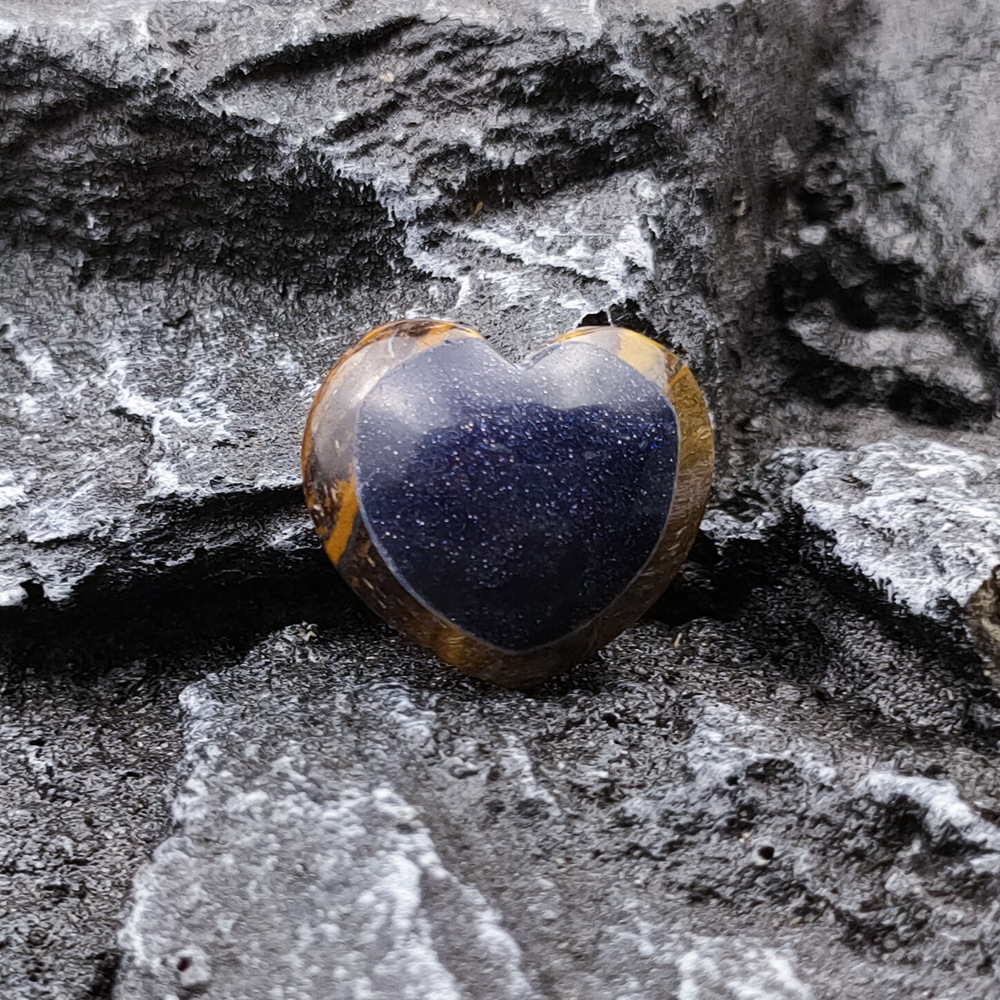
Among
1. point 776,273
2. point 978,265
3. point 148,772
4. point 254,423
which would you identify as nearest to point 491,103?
Answer: point 776,273

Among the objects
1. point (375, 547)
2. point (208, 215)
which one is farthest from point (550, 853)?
point (208, 215)

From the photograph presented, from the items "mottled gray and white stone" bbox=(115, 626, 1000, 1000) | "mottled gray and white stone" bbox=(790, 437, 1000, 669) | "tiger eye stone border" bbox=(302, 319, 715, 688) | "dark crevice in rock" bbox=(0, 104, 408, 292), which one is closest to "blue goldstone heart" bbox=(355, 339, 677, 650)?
"tiger eye stone border" bbox=(302, 319, 715, 688)

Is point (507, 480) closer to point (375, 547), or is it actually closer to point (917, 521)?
point (375, 547)

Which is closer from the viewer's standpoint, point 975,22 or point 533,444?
point 533,444

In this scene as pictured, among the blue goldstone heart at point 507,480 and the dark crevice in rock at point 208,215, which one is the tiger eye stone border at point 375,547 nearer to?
the blue goldstone heart at point 507,480

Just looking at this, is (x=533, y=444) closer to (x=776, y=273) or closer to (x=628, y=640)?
(x=628, y=640)

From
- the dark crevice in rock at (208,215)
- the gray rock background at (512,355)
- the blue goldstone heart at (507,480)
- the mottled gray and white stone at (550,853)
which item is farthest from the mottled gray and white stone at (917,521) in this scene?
the dark crevice in rock at (208,215)
